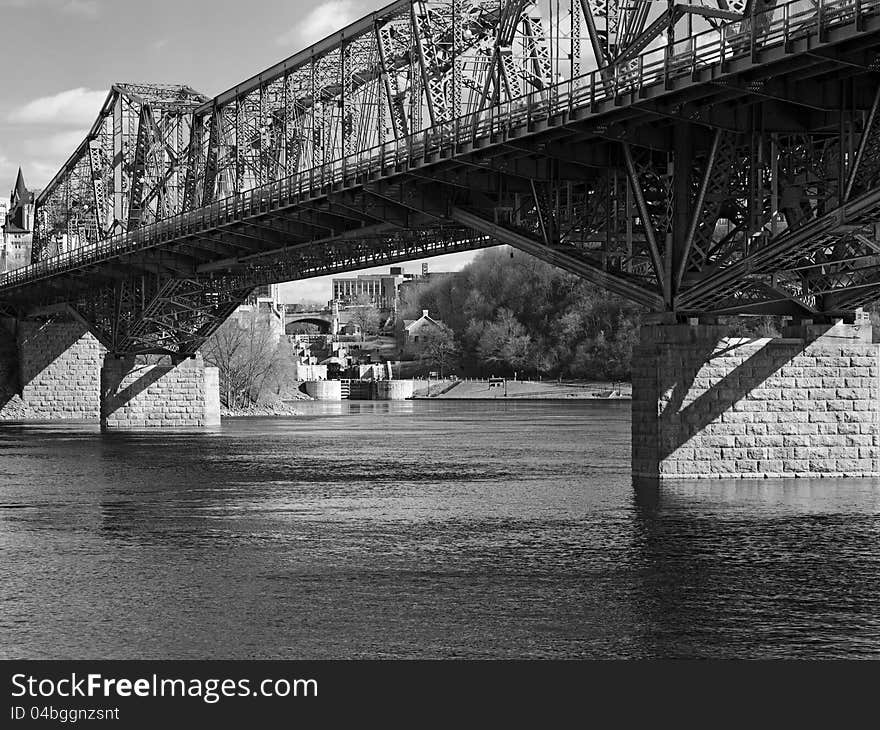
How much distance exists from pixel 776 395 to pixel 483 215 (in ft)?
44.3

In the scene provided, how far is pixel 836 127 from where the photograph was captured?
3616 centimetres

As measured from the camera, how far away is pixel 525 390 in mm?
170750

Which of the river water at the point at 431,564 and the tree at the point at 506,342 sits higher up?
the tree at the point at 506,342

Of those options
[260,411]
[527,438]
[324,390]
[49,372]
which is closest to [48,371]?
[49,372]

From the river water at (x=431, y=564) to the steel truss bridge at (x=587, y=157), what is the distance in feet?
21.8

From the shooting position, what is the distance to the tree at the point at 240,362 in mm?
114625

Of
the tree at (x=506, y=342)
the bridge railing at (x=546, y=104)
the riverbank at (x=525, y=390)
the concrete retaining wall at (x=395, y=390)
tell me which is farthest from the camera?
the tree at (x=506, y=342)

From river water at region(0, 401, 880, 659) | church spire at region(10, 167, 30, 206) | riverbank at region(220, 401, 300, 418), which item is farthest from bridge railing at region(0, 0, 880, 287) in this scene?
church spire at region(10, 167, 30, 206)

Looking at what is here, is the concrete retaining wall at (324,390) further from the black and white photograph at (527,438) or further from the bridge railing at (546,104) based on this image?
the bridge railing at (546,104)

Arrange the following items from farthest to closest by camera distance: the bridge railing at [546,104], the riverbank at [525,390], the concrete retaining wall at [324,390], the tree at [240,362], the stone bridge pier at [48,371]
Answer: the concrete retaining wall at [324,390]
the riverbank at [525,390]
the tree at [240,362]
the stone bridge pier at [48,371]
the bridge railing at [546,104]

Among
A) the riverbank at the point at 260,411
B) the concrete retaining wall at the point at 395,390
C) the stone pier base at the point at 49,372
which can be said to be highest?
the stone pier base at the point at 49,372

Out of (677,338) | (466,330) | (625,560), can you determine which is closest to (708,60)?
(677,338)

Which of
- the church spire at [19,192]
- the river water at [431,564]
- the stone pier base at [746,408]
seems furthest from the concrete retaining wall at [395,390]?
the stone pier base at [746,408]

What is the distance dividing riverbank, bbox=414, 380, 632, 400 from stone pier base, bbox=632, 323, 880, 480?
380ft
